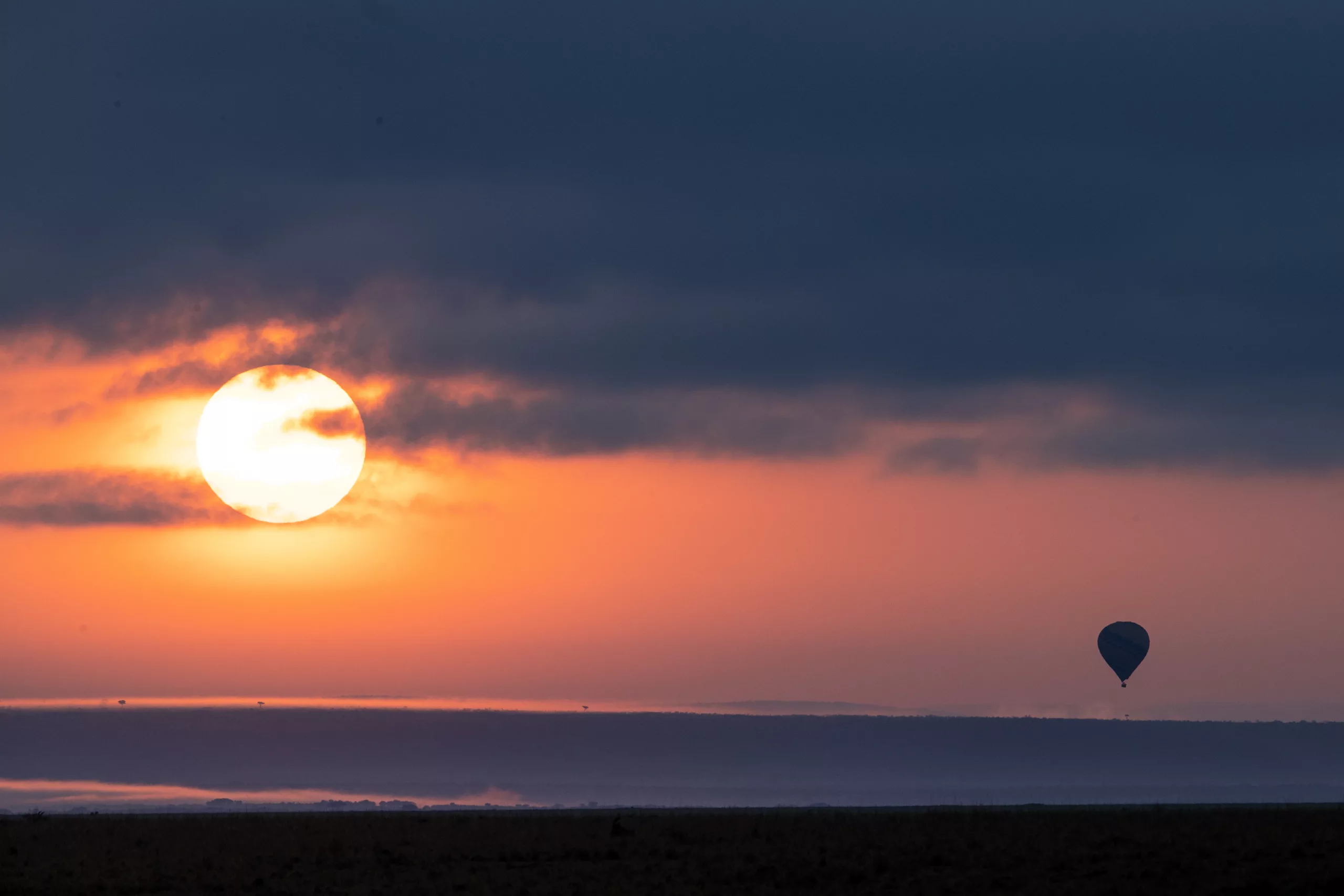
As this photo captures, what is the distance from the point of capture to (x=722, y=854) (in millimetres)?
64312

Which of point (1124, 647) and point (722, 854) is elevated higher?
point (1124, 647)

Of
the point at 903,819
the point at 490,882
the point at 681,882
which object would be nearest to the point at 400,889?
the point at 490,882

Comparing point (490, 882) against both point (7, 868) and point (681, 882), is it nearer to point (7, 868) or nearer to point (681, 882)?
point (681, 882)

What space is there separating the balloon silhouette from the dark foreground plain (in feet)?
242

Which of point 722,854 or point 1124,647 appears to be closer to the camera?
point 722,854

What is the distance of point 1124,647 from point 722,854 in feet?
295

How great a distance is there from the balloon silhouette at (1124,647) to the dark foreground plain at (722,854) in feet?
242

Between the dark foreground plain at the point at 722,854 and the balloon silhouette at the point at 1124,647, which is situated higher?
the balloon silhouette at the point at 1124,647

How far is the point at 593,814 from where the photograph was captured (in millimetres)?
81625

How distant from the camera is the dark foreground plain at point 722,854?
58.0 metres

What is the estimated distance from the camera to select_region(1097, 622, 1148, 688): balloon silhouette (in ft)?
479

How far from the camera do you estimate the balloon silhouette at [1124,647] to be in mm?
146000

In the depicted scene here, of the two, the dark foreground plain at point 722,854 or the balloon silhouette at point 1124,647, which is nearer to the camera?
the dark foreground plain at point 722,854

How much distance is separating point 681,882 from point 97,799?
388ft
